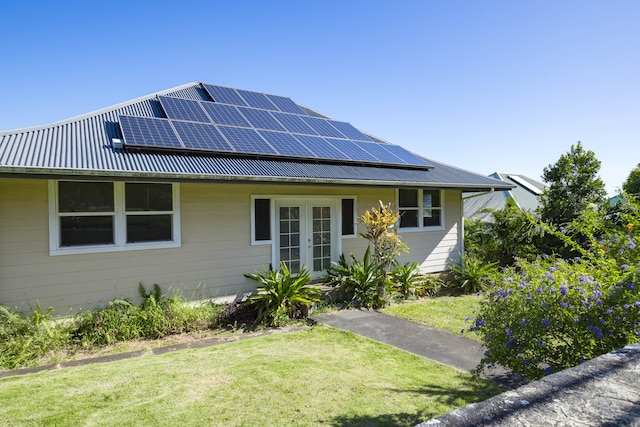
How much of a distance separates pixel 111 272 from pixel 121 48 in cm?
640

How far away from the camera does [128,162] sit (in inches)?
257

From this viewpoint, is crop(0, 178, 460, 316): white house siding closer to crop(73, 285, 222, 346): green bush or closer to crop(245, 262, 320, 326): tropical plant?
crop(73, 285, 222, 346): green bush

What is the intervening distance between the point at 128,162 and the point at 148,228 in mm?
1393

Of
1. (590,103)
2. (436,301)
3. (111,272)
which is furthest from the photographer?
(590,103)

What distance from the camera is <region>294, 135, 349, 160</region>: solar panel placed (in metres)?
9.49

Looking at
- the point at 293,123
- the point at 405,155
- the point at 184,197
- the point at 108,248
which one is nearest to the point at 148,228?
the point at 108,248

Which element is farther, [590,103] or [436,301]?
[590,103]

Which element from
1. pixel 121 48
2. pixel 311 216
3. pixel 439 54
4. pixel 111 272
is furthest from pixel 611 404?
pixel 439 54

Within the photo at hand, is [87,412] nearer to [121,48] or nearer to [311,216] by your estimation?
[311,216]

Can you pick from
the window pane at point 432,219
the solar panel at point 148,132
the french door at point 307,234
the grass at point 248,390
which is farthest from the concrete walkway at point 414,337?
the solar panel at point 148,132

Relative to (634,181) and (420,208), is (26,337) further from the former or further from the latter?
(634,181)

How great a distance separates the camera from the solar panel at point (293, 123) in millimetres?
10542

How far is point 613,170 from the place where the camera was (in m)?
12.3

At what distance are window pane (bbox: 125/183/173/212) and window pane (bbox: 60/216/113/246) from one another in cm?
48
